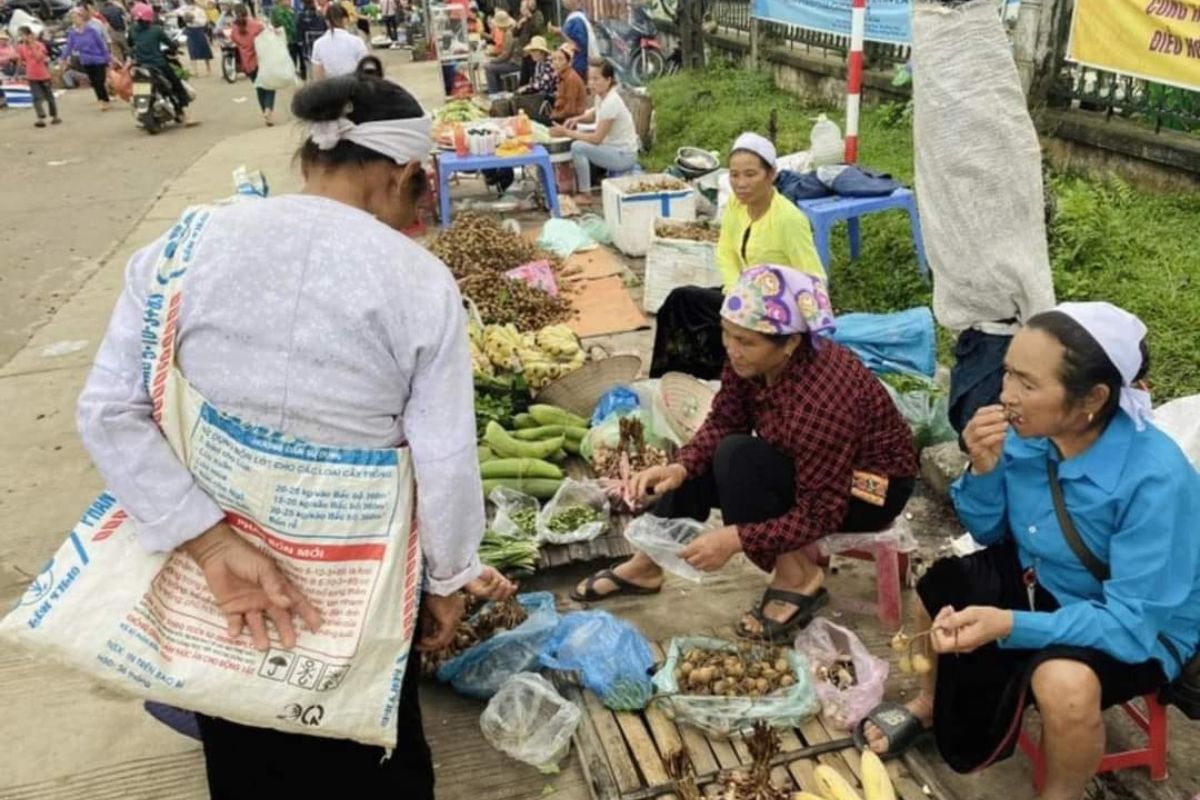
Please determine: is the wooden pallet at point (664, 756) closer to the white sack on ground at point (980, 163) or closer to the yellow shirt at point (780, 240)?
the white sack on ground at point (980, 163)

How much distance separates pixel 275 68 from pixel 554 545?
1135 cm

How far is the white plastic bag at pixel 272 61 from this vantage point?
12398 mm

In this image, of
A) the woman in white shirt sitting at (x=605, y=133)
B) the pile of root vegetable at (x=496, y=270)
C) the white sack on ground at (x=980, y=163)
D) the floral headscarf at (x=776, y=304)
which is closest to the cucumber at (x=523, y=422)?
the pile of root vegetable at (x=496, y=270)

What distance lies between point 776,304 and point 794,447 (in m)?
0.42

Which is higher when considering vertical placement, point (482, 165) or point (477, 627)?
point (482, 165)

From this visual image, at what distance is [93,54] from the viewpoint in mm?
15727

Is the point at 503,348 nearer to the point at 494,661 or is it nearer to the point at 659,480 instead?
the point at 659,480

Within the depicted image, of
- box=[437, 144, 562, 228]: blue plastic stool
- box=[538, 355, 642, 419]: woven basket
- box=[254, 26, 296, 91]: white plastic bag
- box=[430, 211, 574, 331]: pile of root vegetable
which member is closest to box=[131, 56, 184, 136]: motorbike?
box=[254, 26, 296, 91]: white plastic bag

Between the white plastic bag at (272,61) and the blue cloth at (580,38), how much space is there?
4045 millimetres

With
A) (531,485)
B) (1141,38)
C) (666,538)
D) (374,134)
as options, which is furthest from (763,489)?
(1141,38)

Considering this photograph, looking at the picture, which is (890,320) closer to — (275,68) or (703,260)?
(703,260)

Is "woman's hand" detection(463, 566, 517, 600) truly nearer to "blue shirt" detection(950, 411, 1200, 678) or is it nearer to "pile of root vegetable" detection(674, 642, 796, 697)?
"pile of root vegetable" detection(674, 642, 796, 697)

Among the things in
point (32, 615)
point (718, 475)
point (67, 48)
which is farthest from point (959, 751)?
point (67, 48)

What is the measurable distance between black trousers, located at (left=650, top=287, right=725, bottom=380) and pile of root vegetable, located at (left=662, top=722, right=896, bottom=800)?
2.07 metres
